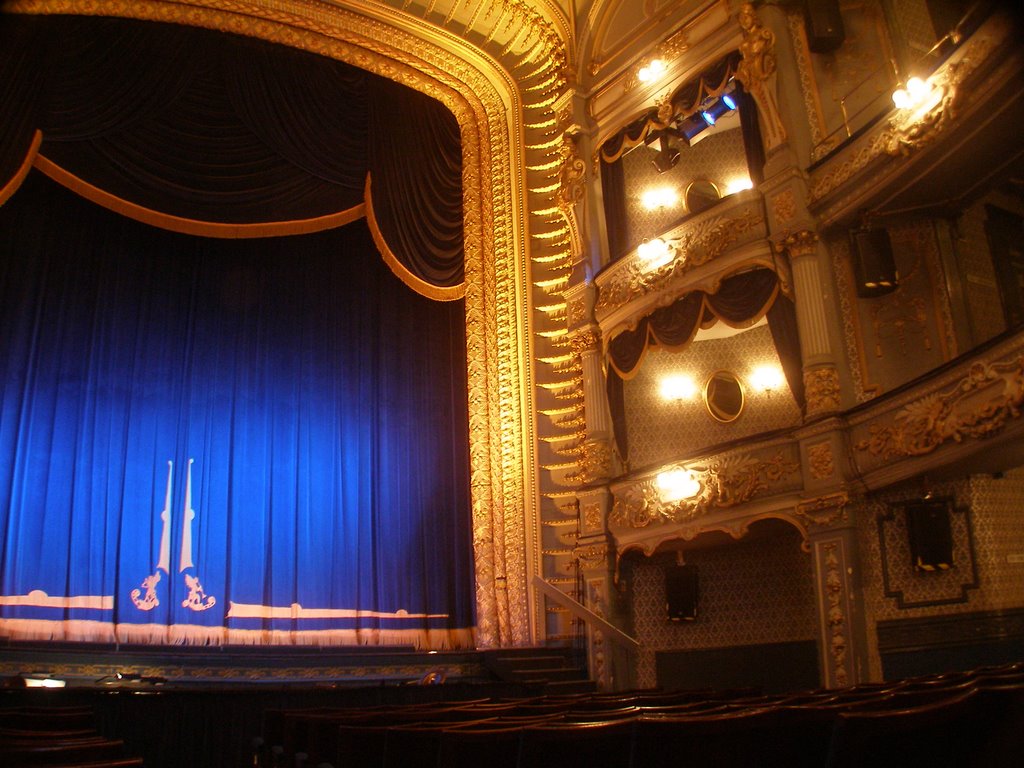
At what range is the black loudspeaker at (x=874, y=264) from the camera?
7.16 meters

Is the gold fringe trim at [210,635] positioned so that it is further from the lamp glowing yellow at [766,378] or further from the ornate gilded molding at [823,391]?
the ornate gilded molding at [823,391]

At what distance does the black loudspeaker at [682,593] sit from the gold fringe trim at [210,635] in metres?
2.65

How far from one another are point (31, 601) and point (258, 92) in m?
5.85

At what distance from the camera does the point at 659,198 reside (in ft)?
33.6

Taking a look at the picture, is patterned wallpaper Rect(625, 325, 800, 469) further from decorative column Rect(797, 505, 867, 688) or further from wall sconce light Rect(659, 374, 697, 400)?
decorative column Rect(797, 505, 867, 688)

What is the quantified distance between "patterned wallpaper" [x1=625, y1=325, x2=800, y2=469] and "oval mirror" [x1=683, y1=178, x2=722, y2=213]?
144 cm

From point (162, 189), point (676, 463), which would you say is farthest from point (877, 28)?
point (162, 189)

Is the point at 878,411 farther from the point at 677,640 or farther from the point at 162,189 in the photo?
the point at 162,189

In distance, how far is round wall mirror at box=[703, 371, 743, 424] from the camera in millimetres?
9375

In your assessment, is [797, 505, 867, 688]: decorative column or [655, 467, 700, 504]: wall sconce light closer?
[797, 505, 867, 688]: decorative column

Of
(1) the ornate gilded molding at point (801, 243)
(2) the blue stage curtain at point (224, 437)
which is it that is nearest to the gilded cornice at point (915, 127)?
(1) the ornate gilded molding at point (801, 243)

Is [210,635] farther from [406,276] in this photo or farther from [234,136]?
[234,136]

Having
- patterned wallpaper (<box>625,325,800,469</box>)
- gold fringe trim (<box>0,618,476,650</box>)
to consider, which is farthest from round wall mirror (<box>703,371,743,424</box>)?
gold fringe trim (<box>0,618,476,650</box>)

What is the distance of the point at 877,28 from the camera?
26.7 ft
